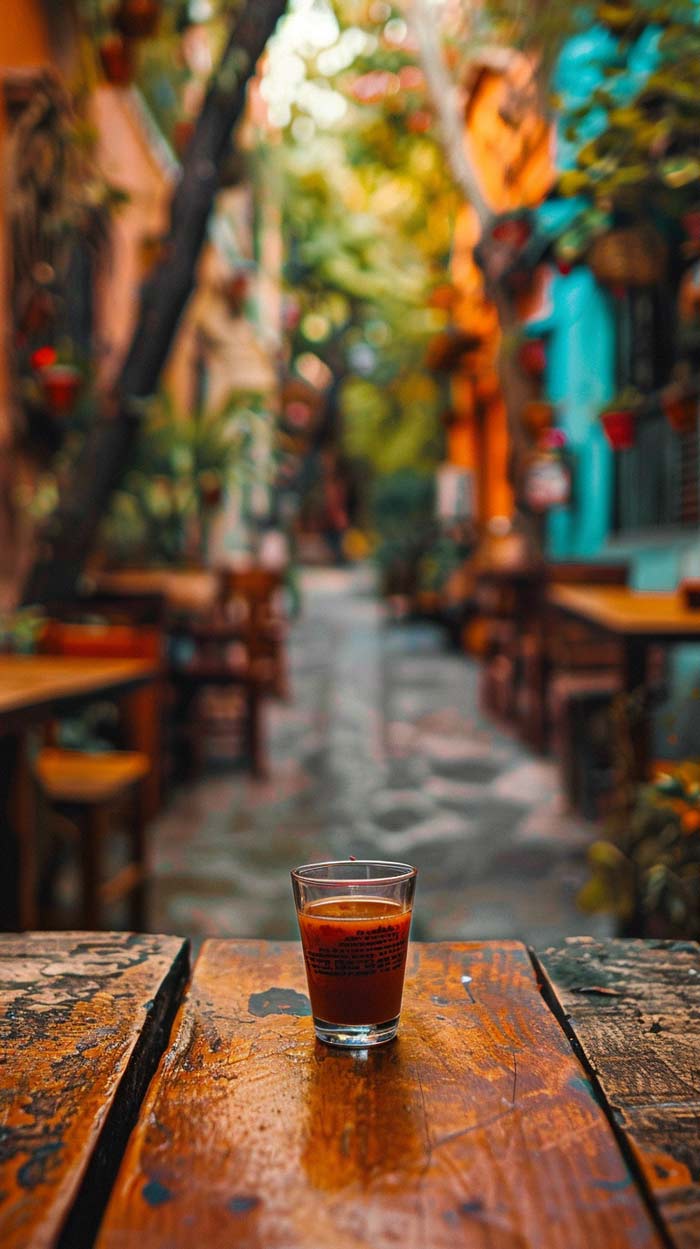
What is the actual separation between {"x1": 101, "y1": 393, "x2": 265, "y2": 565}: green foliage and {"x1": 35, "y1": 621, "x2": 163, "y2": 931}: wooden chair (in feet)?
10.1

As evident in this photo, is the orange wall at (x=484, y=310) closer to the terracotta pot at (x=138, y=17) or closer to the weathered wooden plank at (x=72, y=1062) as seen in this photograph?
the terracotta pot at (x=138, y=17)

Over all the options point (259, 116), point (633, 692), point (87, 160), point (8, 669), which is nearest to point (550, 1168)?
point (633, 692)

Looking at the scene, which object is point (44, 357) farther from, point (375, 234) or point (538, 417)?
point (375, 234)

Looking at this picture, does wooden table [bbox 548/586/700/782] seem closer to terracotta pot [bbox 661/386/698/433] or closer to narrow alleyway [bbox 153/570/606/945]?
narrow alleyway [bbox 153/570/606/945]

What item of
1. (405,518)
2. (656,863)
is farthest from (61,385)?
(405,518)

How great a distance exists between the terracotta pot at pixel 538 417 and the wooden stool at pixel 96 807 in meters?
6.20

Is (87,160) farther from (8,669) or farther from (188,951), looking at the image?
(188,951)

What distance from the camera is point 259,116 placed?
47.5 feet

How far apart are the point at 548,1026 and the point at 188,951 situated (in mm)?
414

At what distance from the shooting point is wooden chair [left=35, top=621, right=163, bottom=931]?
3.64 m

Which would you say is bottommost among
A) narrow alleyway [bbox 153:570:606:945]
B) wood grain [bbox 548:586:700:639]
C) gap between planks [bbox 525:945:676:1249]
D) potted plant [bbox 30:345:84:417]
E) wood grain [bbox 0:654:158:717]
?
narrow alleyway [bbox 153:570:606:945]

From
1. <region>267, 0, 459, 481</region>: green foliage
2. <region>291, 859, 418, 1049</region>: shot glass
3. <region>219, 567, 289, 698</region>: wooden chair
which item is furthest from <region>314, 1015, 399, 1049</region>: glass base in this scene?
<region>267, 0, 459, 481</region>: green foliage

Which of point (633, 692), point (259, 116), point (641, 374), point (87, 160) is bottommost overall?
point (633, 692)

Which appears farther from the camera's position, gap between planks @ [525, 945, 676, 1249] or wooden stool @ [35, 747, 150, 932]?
wooden stool @ [35, 747, 150, 932]
